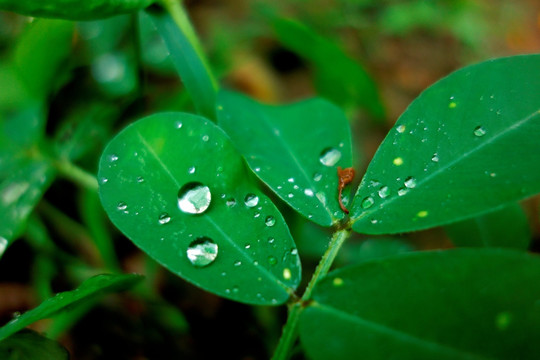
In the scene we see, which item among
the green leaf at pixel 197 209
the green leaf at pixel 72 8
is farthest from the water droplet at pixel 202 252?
the green leaf at pixel 72 8

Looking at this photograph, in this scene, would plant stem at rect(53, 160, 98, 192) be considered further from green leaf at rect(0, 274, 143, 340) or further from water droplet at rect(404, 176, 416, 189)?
water droplet at rect(404, 176, 416, 189)

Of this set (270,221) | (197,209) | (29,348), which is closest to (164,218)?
(197,209)

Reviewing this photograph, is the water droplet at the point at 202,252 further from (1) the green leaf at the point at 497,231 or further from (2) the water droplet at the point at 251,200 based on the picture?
(1) the green leaf at the point at 497,231

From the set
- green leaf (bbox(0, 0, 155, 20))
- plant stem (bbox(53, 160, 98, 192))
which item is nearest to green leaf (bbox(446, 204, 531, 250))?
green leaf (bbox(0, 0, 155, 20))

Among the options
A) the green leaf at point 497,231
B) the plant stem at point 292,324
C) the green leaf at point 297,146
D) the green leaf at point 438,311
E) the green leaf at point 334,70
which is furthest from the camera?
the green leaf at point 334,70

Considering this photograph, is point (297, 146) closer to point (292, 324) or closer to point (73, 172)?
point (292, 324)

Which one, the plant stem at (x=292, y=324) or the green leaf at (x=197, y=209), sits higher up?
the green leaf at (x=197, y=209)
